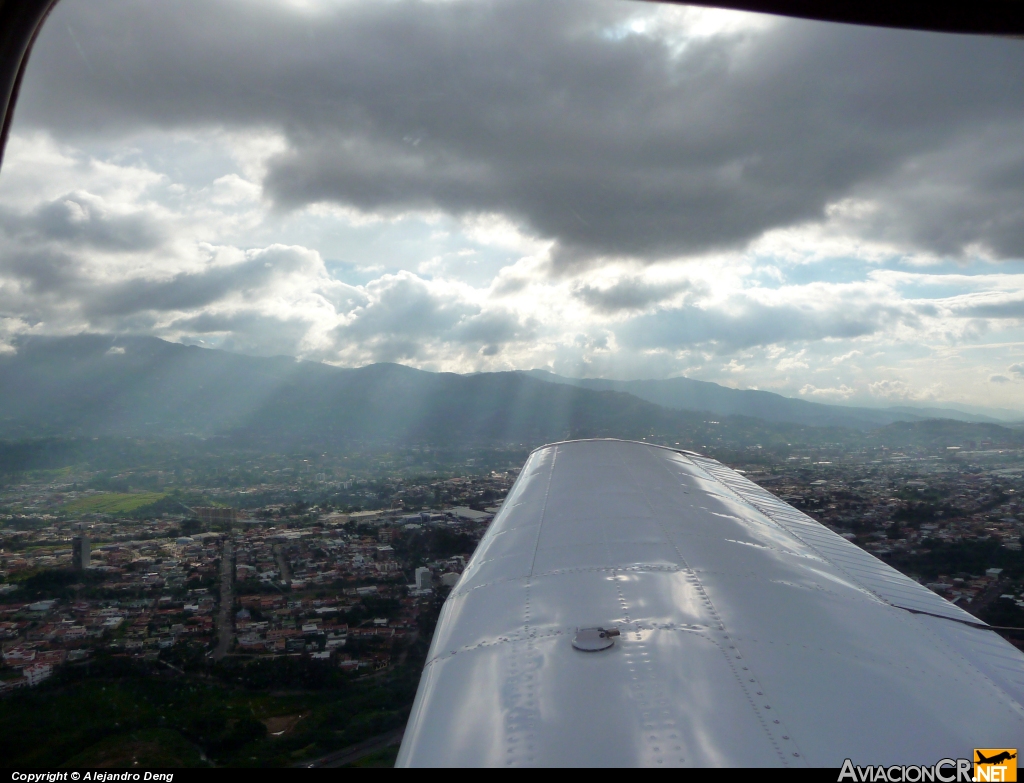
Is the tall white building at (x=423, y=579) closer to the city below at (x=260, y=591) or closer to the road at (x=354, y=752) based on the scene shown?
the city below at (x=260, y=591)

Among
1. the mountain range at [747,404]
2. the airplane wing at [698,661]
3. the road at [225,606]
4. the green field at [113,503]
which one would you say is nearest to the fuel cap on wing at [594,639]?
the airplane wing at [698,661]

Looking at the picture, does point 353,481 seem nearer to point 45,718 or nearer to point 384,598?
point 384,598

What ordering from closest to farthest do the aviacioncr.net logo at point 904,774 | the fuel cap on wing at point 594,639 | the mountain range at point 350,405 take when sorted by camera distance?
the aviacioncr.net logo at point 904,774 → the fuel cap on wing at point 594,639 → the mountain range at point 350,405

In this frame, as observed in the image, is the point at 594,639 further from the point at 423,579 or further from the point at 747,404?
the point at 747,404

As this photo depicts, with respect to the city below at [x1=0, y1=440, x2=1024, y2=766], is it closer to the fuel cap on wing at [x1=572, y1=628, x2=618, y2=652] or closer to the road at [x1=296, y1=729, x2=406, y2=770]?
the road at [x1=296, y1=729, x2=406, y2=770]

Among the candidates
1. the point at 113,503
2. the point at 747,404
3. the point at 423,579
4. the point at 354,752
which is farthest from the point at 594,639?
the point at 747,404

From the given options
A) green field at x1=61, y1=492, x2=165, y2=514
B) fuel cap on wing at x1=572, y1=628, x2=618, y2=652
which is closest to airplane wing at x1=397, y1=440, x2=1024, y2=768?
fuel cap on wing at x1=572, y1=628, x2=618, y2=652
